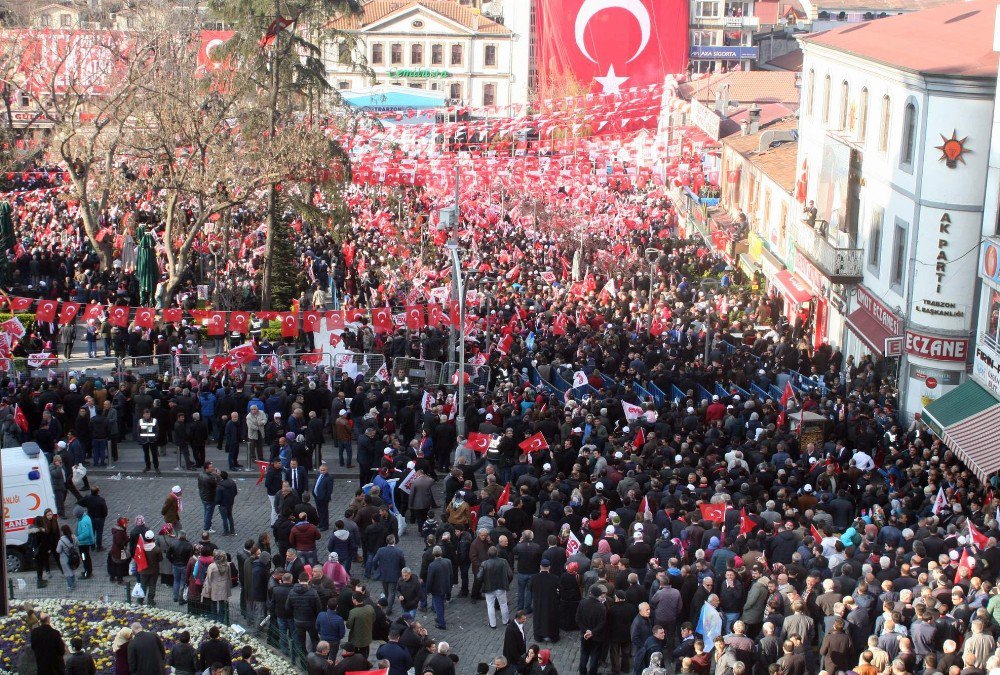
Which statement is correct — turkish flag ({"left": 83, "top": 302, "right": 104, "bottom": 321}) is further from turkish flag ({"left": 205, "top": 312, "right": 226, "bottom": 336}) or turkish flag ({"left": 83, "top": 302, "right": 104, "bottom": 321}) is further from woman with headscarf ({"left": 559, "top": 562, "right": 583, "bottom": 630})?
woman with headscarf ({"left": 559, "top": 562, "right": 583, "bottom": 630})

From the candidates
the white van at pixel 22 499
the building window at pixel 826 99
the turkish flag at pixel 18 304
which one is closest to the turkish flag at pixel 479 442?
the white van at pixel 22 499

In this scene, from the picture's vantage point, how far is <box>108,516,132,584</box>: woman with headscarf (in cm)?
1803

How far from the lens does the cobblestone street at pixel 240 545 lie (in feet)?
55.0

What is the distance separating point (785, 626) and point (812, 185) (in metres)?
23.3

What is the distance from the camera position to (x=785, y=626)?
47.9 ft

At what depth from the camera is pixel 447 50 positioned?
106562 mm

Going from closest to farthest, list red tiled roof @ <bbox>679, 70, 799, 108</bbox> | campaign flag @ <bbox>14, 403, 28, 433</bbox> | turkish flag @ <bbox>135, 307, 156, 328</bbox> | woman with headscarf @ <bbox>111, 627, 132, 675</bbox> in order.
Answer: woman with headscarf @ <bbox>111, 627, 132, 675</bbox> < campaign flag @ <bbox>14, 403, 28, 433</bbox> < turkish flag @ <bbox>135, 307, 156, 328</bbox> < red tiled roof @ <bbox>679, 70, 799, 108</bbox>

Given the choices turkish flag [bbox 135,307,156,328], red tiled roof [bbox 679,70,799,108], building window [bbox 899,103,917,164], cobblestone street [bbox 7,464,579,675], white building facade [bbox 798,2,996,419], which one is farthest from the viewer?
red tiled roof [bbox 679,70,799,108]

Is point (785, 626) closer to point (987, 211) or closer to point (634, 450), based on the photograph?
point (634, 450)

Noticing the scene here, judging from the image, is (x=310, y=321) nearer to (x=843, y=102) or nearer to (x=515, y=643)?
(x=843, y=102)

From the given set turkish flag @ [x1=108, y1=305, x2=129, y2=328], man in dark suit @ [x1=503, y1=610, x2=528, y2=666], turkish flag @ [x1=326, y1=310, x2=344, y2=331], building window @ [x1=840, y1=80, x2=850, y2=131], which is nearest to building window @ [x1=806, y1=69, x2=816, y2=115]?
building window @ [x1=840, y1=80, x2=850, y2=131]

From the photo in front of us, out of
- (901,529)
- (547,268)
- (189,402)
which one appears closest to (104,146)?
(547,268)

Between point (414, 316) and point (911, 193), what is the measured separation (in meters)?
10.9

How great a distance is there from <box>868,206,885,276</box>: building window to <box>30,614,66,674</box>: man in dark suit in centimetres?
2102
